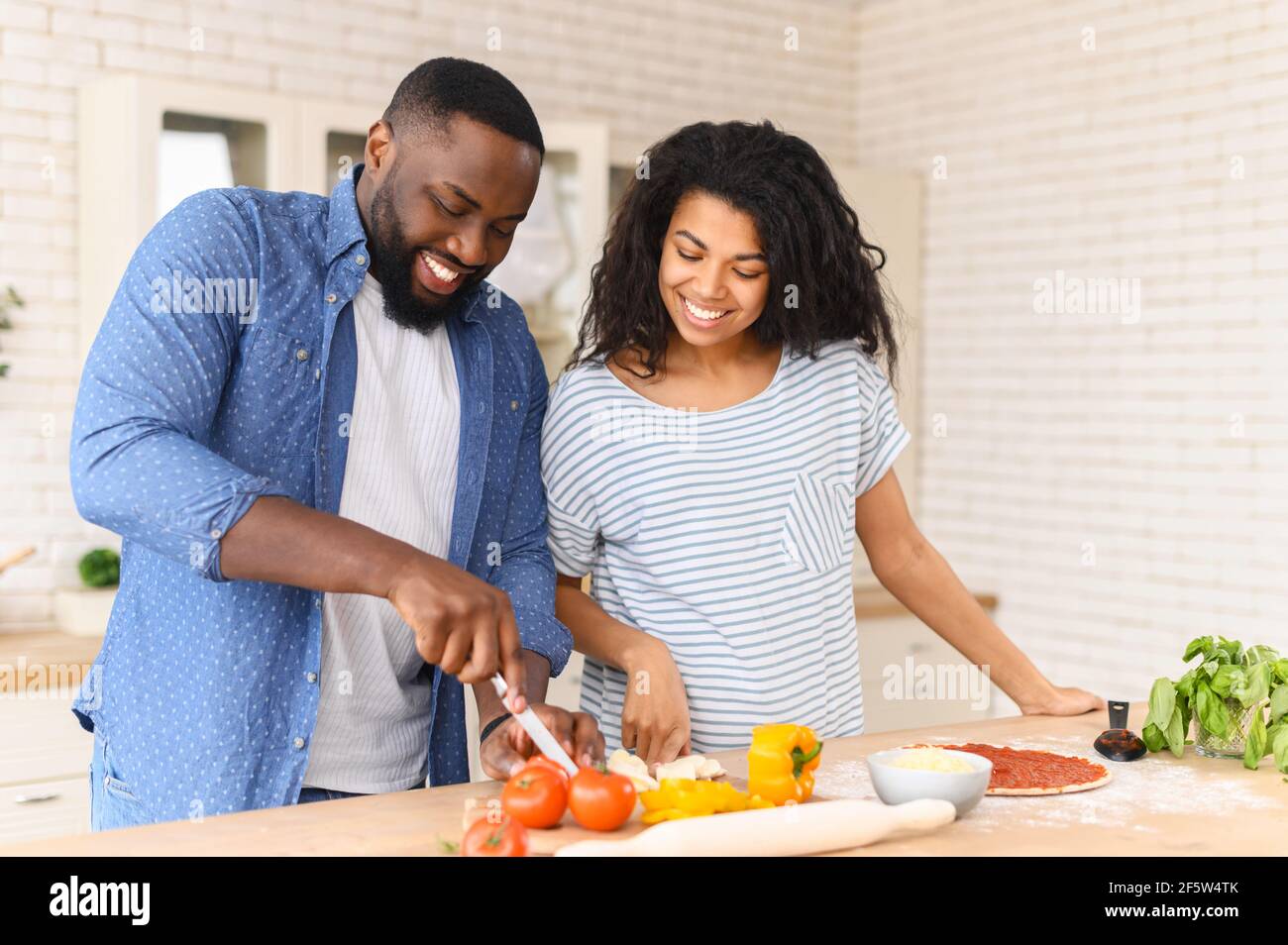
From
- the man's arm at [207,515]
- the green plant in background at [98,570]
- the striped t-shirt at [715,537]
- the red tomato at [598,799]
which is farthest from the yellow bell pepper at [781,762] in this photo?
the green plant in background at [98,570]

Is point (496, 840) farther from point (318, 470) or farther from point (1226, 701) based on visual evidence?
point (1226, 701)

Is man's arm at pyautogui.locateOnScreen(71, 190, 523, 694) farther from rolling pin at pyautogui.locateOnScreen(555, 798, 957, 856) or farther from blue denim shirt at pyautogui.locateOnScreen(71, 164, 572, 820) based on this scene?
rolling pin at pyautogui.locateOnScreen(555, 798, 957, 856)

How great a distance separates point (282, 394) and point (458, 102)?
45 cm

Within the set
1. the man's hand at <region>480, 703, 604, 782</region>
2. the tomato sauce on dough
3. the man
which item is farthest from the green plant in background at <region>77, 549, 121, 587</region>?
the tomato sauce on dough

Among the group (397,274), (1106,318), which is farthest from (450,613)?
(1106,318)

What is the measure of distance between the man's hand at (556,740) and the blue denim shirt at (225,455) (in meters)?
0.14

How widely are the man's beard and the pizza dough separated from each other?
3.24 ft

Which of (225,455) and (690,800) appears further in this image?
(225,455)

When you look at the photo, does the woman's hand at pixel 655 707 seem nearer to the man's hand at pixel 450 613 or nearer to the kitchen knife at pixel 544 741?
the kitchen knife at pixel 544 741

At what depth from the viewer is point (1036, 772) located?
1.82 metres

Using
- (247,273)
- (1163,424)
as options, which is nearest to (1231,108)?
(1163,424)

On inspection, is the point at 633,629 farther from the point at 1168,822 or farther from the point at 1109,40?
the point at 1109,40

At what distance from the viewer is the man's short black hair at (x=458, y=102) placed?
1754 mm

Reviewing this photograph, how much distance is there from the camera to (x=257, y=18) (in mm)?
3863
